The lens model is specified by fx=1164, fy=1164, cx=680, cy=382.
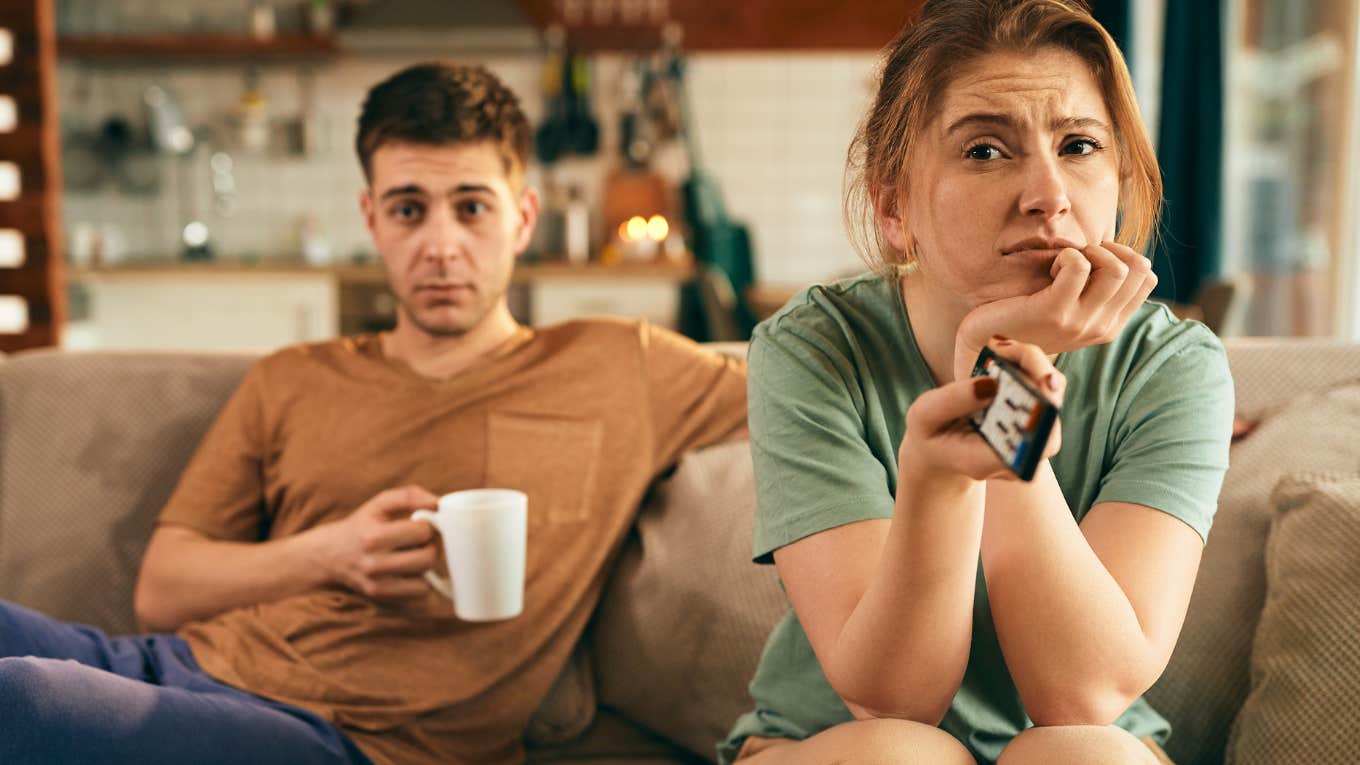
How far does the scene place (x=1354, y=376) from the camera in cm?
149

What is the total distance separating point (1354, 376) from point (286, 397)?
1381 mm

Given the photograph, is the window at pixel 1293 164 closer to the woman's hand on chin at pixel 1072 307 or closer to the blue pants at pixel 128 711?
the woman's hand on chin at pixel 1072 307

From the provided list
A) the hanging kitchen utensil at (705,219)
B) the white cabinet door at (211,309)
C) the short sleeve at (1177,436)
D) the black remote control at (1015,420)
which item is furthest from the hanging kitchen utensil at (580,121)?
the black remote control at (1015,420)

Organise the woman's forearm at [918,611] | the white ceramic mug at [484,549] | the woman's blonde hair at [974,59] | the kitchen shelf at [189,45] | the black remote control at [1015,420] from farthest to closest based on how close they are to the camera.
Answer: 1. the kitchen shelf at [189,45]
2. the white ceramic mug at [484,549]
3. the woman's blonde hair at [974,59]
4. the woman's forearm at [918,611]
5. the black remote control at [1015,420]

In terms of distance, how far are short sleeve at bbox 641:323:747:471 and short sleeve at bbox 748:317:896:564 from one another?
1.60 ft

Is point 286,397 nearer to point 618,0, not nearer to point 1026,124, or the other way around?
point 1026,124

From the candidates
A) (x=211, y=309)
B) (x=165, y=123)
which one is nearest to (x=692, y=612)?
(x=211, y=309)

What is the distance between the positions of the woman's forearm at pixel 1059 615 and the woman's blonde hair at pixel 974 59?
0.27 meters

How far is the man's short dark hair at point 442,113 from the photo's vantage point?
154 cm

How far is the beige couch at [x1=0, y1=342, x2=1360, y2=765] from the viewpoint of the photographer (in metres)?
1.29

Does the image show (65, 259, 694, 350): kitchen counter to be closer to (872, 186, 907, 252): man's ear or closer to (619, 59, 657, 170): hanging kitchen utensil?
(619, 59, 657, 170): hanging kitchen utensil

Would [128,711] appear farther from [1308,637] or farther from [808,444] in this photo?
[1308,637]

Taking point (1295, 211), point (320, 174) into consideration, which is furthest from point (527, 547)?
point (320, 174)

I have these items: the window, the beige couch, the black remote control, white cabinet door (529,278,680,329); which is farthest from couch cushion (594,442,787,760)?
white cabinet door (529,278,680,329)
